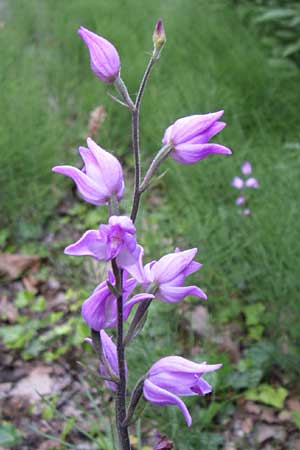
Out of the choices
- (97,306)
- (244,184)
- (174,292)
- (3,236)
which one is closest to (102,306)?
(97,306)

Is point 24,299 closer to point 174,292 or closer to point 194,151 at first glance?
point 174,292

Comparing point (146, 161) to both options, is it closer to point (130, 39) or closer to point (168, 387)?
point (130, 39)

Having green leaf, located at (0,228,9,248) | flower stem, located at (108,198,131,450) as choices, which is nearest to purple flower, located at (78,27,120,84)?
flower stem, located at (108,198,131,450)

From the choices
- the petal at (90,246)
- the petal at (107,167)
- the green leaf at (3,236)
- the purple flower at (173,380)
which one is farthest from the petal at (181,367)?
the green leaf at (3,236)

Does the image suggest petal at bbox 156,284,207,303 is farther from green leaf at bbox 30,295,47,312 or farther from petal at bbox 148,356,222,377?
green leaf at bbox 30,295,47,312

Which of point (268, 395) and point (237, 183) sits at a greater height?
point (237, 183)

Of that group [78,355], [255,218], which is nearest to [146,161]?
[255,218]

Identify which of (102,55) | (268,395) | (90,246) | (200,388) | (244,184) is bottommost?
(268,395)
